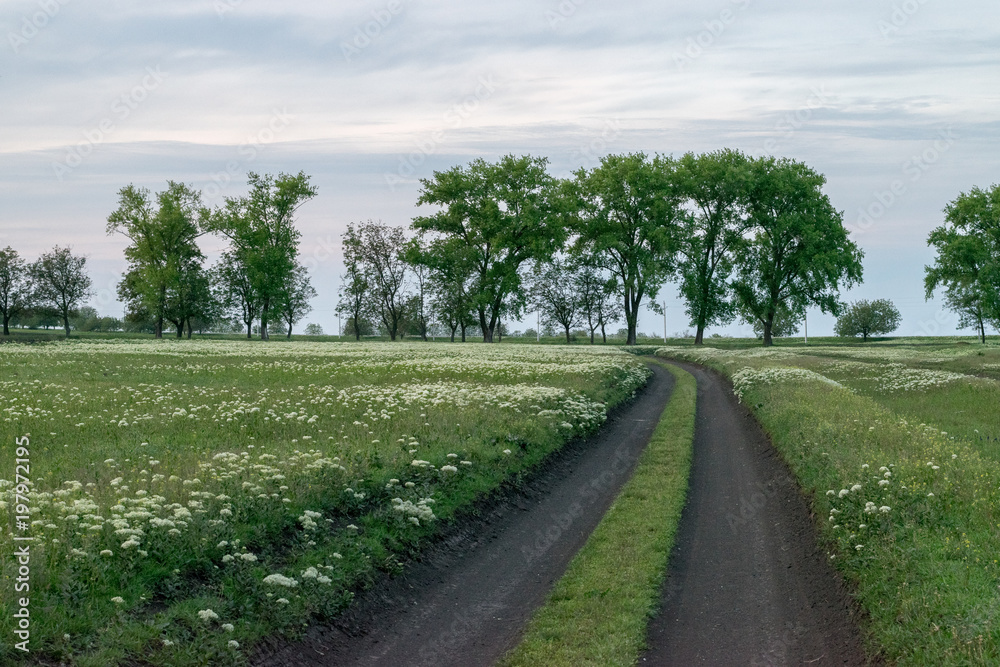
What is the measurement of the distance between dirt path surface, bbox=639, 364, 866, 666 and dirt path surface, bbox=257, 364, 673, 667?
1798mm

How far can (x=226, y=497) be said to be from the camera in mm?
10562

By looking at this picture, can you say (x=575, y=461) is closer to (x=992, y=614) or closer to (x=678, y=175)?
(x=992, y=614)

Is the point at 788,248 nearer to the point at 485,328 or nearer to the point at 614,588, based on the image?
the point at 485,328

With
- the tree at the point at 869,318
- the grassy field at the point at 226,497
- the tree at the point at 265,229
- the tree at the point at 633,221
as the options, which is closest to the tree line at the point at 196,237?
the tree at the point at 265,229

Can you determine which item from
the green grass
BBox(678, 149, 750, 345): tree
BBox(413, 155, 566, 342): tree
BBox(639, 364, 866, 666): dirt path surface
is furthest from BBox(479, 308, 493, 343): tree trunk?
the green grass

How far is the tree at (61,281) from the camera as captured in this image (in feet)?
393

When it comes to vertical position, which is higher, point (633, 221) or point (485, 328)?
point (633, 221)

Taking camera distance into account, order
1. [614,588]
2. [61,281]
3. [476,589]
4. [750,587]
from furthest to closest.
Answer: [61,281] < [476,589] < [750,587] < [614,588]

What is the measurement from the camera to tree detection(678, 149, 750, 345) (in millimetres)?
96688

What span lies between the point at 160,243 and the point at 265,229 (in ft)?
49.4

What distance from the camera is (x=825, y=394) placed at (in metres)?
27.9

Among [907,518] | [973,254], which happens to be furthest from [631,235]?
[907,518]

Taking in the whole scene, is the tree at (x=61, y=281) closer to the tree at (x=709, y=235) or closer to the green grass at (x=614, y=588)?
the tree at (x=709, y=235)

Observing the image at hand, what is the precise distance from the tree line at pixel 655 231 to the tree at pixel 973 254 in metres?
10.7
